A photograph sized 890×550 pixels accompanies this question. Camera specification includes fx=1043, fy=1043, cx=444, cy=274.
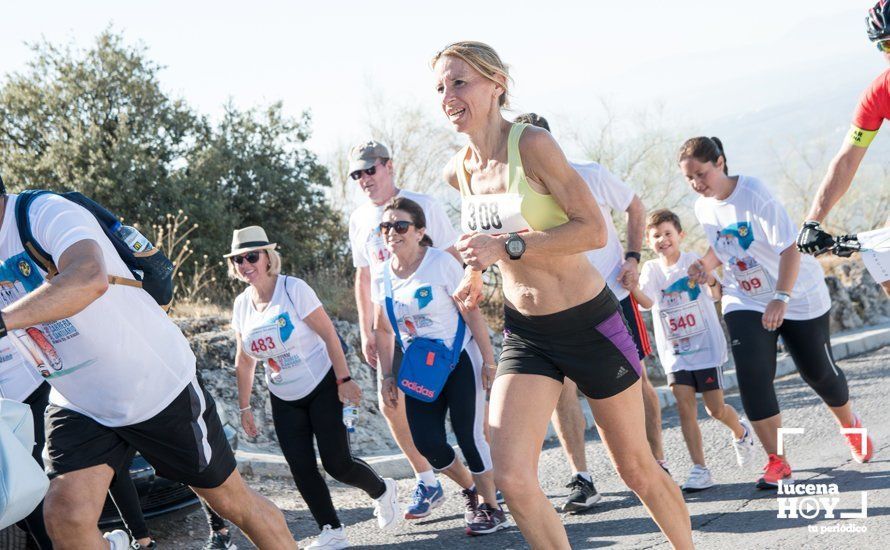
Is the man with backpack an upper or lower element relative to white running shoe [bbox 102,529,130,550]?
upper

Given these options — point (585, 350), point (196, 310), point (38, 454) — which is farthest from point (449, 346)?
point (196, 310)

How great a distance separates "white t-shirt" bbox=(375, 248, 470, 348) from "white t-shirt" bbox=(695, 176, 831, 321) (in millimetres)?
1697

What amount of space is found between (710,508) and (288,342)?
2.68 meters

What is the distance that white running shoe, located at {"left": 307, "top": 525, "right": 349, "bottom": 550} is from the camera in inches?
242

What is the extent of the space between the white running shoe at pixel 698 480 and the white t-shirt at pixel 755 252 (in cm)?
104

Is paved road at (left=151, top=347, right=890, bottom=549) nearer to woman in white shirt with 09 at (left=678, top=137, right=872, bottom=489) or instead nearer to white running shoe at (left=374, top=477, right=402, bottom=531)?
white running shoe at (left=374, top=477, right=402, bottom=531)

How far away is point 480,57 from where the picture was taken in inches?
166

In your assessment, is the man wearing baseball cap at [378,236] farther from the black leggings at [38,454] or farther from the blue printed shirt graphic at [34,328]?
the blue printed shirt graphic at [34,328]

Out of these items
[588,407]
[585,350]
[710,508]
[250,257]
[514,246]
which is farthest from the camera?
[588,407]

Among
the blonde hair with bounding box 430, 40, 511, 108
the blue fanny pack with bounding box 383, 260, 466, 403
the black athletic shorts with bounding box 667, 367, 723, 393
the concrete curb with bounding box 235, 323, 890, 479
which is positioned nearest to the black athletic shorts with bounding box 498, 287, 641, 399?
the blonde hair with bounding box 430, 40, 511, 108

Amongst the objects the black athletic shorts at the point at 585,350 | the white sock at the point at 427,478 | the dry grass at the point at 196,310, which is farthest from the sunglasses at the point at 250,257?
the dry grass at the point at 196,310

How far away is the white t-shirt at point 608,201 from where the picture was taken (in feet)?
21.5

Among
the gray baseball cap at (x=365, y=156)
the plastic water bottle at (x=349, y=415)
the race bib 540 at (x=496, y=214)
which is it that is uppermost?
the gray baseball cap at (x=365, y=156)

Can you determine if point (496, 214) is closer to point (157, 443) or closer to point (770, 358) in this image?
point (157, 443)
